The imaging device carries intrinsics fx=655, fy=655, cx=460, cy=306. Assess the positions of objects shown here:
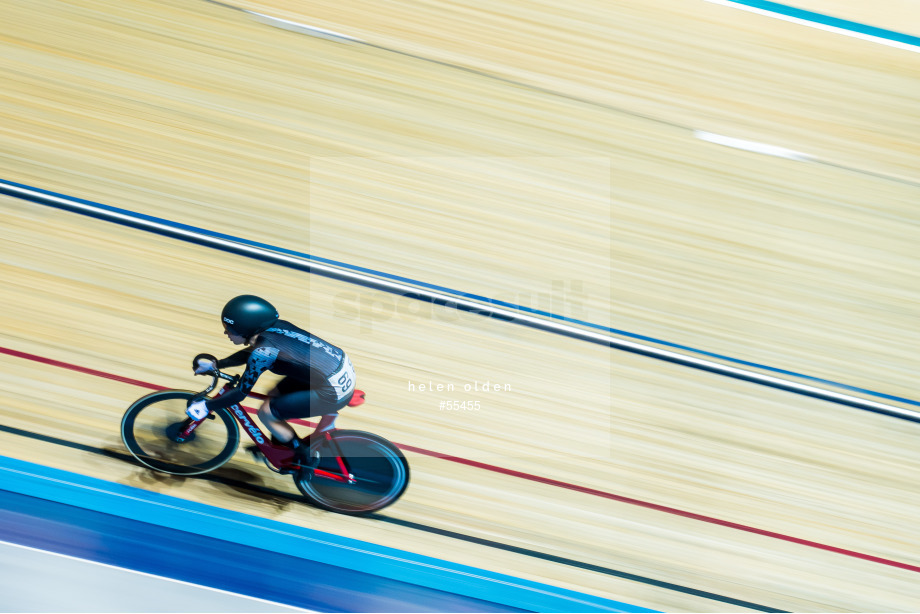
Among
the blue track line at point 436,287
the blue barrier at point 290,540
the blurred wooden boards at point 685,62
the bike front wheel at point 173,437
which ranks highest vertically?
the blurred wooden boards at point 685,62

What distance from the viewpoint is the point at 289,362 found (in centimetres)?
181

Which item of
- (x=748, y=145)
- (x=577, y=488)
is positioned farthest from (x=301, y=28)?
(x=577, y=488)

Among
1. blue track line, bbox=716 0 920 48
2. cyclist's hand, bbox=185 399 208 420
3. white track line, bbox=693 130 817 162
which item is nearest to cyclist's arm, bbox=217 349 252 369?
cyclist's hand, bbox=185 399 208 420

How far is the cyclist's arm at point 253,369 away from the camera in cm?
178

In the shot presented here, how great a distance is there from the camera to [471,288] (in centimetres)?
230

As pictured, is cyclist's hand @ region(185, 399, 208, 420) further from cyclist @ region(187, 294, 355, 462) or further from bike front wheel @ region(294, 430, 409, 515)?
bike front wheel @ region(294, 430, 409, 515)

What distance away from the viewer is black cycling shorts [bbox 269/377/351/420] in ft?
6.14

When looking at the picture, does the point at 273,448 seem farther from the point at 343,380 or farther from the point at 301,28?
the point at 301,28

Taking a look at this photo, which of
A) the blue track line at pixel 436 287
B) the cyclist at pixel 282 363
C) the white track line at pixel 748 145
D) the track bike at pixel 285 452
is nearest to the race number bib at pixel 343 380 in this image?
the cyclist at pixel 282 363

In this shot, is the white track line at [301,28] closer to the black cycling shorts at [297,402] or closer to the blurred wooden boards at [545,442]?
the blurred wooden boards at [545,442]

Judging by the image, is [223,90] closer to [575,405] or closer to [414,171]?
[414,171]

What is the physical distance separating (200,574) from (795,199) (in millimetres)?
2455

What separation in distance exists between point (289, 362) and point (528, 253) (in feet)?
3.11

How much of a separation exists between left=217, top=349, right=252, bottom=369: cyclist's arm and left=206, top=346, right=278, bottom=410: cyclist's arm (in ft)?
0.06
